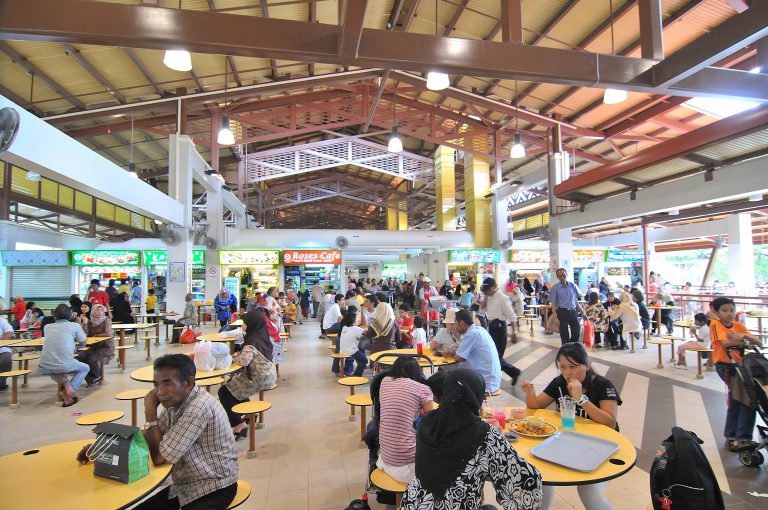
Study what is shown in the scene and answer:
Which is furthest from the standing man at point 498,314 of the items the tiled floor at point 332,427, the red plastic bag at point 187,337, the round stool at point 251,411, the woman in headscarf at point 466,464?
the red plastic bag at point 187,337

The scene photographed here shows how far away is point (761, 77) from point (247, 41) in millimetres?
4786

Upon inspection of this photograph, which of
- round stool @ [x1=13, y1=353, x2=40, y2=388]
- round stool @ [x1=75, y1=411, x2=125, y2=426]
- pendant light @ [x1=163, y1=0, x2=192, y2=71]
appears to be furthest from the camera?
round stool @ [x1=13, y1=353, x2=40, y2=388]

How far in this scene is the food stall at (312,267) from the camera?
12.7 m

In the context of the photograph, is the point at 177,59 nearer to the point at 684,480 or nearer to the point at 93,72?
the point at 93,72

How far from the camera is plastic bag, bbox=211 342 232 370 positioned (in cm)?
430

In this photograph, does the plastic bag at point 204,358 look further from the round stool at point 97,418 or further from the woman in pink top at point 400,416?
the woman in pink top at point 400,416

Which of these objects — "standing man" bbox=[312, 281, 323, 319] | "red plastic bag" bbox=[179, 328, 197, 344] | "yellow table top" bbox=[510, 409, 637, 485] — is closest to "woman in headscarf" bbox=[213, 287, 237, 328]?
"red plastic bag" bbox=[179, 328, 197, 344]

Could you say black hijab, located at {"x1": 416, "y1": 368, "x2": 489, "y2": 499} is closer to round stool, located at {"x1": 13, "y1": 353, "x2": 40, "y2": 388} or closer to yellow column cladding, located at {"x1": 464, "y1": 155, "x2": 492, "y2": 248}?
round stool, located at {"x1": 13, "y1": 353, "x2": 40, "y2": 388}

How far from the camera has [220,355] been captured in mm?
4324

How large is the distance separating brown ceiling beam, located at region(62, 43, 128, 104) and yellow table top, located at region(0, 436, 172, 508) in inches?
258

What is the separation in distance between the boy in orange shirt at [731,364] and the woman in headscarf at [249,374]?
4.24 metres

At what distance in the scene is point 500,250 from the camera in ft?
43.3

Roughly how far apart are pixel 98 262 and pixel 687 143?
13855mm

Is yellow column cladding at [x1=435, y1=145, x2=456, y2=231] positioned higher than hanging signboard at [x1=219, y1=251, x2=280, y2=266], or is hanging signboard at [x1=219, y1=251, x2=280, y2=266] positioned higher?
yellow column cladding at [x1=435, y1=145, x2=456, y2=231]
